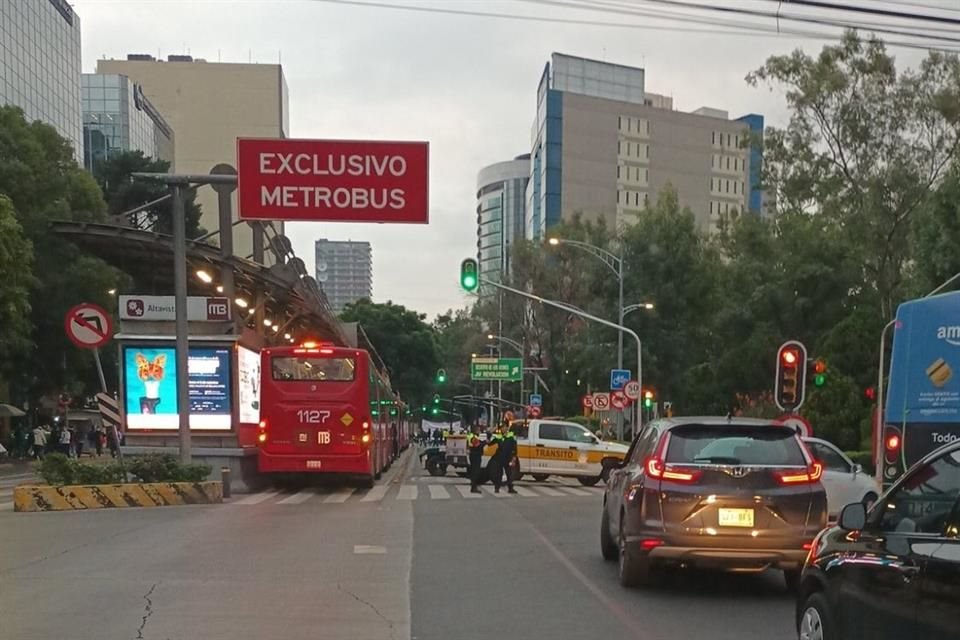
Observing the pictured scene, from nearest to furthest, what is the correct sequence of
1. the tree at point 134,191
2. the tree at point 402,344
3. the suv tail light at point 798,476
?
1. the suv tail light at point 798,476
2. the tree at point 134,191
3. the tree at point 402,344

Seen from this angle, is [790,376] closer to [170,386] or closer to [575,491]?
[575,491]

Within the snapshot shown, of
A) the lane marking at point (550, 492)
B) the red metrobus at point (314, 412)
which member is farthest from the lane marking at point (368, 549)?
the red metrobus at point (314, 412)

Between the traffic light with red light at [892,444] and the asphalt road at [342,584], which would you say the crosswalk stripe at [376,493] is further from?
the traffic light with red light at [892,444]

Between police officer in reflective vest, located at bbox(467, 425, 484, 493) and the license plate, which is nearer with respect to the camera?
the license plate

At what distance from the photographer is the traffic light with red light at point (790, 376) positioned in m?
20.2

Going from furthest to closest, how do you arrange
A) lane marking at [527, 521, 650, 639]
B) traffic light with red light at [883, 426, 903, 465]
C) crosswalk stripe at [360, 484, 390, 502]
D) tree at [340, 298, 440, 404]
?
1. tree at [340, 298, 440, 404]
2. crosswalk stripe at [360, 484, 390, 502]
3. traffic light with red light at [883, 426, 903, 465]
4. lane marking at [527, 521, 650, 639]

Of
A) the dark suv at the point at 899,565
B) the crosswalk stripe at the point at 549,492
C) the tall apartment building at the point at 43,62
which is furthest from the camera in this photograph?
the tall apartment building at the point at 43,62

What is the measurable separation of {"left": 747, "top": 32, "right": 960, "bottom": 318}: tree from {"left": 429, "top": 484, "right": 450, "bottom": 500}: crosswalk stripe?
22.4 metres

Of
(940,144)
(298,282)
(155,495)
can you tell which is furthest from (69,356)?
(940,144)

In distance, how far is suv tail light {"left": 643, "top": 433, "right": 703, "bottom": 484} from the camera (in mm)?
9477

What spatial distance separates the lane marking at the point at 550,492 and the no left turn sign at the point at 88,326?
1031cm

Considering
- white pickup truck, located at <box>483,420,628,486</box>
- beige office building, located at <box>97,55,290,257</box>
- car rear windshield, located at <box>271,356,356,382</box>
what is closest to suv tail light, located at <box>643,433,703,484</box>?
car rear windshield, located at <box>271,356,356,382</box>

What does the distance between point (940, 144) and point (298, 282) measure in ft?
82.5

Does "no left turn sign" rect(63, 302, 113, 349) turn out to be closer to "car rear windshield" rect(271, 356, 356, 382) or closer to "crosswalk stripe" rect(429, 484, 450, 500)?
"car rear windshield" rect(271, 356, 356, 382)
